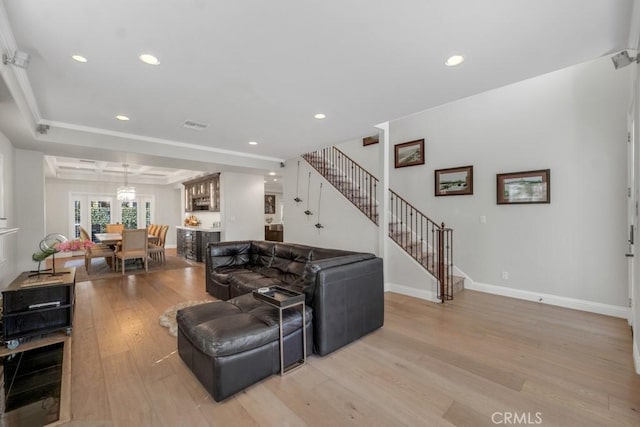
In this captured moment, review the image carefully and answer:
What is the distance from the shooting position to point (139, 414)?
1.82 metres

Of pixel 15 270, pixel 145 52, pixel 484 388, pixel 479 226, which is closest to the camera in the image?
pixel 484 388

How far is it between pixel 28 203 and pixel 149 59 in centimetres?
413

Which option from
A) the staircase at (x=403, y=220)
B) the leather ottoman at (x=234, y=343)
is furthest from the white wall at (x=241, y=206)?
the leather ottoman at (x=234, y=343)

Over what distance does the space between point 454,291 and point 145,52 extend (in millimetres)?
5008

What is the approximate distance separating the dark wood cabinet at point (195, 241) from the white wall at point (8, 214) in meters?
3.40

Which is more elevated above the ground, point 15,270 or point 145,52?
point 145,52

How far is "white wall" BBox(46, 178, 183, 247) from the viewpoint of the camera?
877 centimetres

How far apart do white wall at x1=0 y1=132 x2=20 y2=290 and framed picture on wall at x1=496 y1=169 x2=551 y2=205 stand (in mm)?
7172

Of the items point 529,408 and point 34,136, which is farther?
point 34,136

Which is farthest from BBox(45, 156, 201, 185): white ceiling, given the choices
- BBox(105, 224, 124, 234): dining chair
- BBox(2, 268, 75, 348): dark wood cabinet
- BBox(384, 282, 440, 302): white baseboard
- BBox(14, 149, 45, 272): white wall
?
BBox(384, 282, 440, 302): white baseboard

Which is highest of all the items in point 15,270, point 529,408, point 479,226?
point 479,226

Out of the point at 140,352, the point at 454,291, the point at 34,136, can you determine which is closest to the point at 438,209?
the point at 454,291

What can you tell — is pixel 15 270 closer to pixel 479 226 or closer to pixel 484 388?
pixel 484 388

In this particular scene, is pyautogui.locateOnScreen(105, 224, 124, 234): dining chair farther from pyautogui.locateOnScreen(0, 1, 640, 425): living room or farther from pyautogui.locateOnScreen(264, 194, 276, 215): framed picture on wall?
pyautogui.locateOnScreen(264, 194, 276, 215): framed picture on wall
